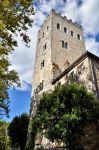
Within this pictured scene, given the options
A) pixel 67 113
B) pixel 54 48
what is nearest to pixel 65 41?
pixel 54 48

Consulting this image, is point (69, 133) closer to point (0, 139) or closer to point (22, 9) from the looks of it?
point (0, 139)

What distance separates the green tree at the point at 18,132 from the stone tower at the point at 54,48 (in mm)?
6822

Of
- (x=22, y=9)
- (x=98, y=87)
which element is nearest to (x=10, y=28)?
(x=22, y=9)

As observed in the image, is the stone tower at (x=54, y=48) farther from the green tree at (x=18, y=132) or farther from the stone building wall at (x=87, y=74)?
the green tree at (x=18, y=132)

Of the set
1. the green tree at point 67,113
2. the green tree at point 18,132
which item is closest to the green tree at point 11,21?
the green tree at point 67,113

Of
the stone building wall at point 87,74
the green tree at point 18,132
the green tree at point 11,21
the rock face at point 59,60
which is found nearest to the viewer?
the green tree at point 11,21

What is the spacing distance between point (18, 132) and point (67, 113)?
20818 mm

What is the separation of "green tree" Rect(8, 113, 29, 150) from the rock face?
6527mm

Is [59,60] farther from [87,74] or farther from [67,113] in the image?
[67,113]

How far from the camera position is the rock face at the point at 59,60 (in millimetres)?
20375

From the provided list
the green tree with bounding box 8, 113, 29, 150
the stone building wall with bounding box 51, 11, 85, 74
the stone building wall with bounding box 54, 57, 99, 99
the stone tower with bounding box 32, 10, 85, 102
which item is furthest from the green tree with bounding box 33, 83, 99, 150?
the green tree with bounding box 8, 113, 29, 150

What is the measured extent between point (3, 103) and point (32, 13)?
281 inches

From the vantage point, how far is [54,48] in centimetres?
2995

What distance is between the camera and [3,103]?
14.9m
